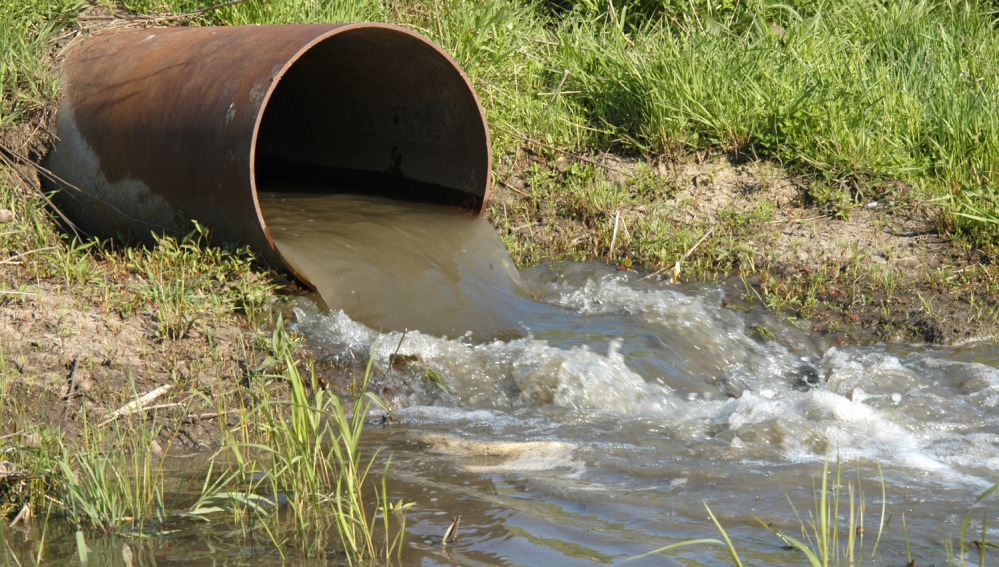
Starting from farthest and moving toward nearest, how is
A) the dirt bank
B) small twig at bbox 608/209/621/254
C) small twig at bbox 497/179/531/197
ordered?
small twig at bbox 497/179/531/197 < small twig at bbox 608/209/621/254 < the dirt bank

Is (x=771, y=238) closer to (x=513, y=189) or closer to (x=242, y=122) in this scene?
(x=513, y=189)

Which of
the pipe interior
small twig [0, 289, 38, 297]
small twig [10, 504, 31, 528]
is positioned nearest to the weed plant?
small twig [10, 504, 31, 528]

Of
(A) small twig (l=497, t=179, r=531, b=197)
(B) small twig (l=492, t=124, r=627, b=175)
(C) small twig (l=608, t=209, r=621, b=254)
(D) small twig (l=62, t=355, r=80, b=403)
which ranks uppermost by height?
(B) small twig (l=492, t=124, r=627, b=175)

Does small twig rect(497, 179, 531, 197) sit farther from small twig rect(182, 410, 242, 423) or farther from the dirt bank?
small twig rect(182, 410, 242, 423)

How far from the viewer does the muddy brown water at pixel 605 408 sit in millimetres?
2604

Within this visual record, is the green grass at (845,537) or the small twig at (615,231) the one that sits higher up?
the green grass at (845,537)

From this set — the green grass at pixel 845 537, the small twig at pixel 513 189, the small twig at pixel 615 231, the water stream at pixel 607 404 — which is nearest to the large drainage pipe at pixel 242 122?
the water stream at pixel 607 404

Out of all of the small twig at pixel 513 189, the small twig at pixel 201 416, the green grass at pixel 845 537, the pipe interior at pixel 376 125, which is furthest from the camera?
the small twig at pixel 513 189

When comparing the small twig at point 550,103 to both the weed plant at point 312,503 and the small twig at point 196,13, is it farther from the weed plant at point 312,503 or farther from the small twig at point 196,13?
the weed plant at point 312,503

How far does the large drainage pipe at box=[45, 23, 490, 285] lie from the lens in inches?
174

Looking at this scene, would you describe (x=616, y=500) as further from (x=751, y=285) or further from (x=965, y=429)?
(x=751, y=285)

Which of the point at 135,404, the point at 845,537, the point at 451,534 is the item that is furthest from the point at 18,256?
the point at 845,537

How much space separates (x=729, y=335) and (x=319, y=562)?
285 cm

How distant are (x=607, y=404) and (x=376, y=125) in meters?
2.64
